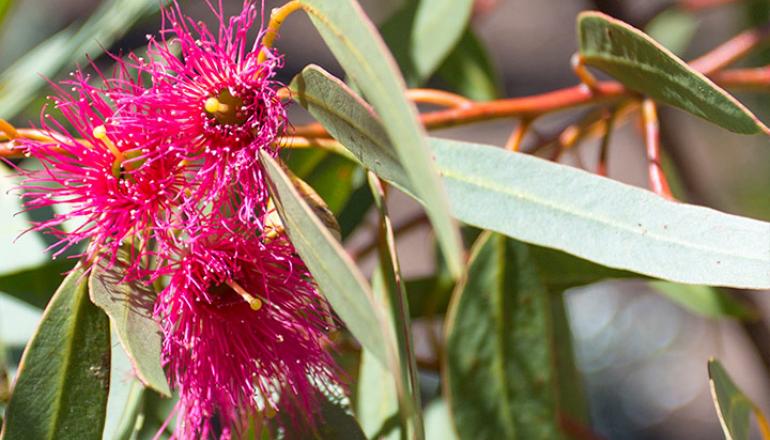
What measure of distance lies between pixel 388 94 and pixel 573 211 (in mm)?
230

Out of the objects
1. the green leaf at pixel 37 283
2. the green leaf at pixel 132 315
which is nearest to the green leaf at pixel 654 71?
the green leaf at pixel 132 315

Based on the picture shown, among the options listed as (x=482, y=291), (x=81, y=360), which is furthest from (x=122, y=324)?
(x=482, y=291)

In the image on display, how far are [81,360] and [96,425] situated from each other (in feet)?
0.16

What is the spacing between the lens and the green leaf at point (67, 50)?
99cm

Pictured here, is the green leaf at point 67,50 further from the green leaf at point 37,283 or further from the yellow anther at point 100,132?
the yellow anther at point 100,132

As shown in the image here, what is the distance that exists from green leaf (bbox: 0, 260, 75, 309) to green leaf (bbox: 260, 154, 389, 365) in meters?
0.40

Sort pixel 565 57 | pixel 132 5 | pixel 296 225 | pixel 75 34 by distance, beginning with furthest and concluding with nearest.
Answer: pixel 565 57 < pixel 75 34 < pixel 132 5 < pixel 296 225

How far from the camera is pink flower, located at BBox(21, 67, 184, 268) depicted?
0.66m

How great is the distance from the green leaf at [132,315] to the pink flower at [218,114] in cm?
7

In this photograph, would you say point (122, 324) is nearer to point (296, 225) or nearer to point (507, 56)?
point (296, 225)

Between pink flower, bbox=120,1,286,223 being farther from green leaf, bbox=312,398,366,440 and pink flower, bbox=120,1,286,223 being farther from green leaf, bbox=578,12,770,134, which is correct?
green leaf, bbox=578,12,770,134

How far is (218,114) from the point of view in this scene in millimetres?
671

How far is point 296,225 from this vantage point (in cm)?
56

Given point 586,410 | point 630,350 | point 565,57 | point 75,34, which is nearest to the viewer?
point 75,34
